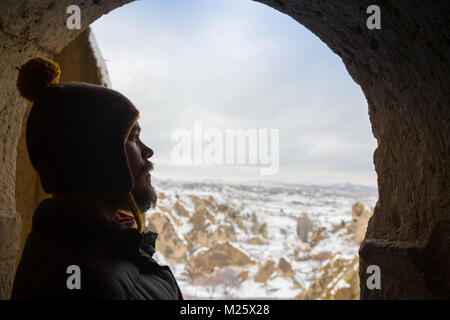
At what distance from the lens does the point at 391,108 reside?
1.28 m

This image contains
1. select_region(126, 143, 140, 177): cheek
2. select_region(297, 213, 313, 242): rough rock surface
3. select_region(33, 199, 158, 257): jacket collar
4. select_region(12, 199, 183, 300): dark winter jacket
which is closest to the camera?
select_region(12, 199, 183, 300): dark winter jacket

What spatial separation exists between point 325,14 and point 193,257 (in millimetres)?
6624

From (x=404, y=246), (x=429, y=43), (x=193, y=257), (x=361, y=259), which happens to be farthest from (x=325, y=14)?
(x=193, y=257)

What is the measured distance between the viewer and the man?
774 millimetres

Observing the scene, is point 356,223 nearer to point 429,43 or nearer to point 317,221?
point 317,221

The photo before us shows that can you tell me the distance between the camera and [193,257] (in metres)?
7.02

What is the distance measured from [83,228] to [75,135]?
0.96ft

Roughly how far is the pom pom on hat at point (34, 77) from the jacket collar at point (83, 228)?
0.38 m

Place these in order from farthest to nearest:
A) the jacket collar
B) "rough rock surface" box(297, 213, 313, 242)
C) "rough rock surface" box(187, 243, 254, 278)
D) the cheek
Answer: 1. "rough rock surface" box(297, 213, 313, 242)
2. "rough rock surface" box(187, 243, 254, 278)
3. the cheek
4. the jacket collar

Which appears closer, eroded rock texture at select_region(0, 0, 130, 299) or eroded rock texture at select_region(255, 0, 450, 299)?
eroded rock texture at select_region(255, 0, 450, 299)

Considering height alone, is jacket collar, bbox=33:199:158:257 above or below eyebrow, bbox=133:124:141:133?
below
